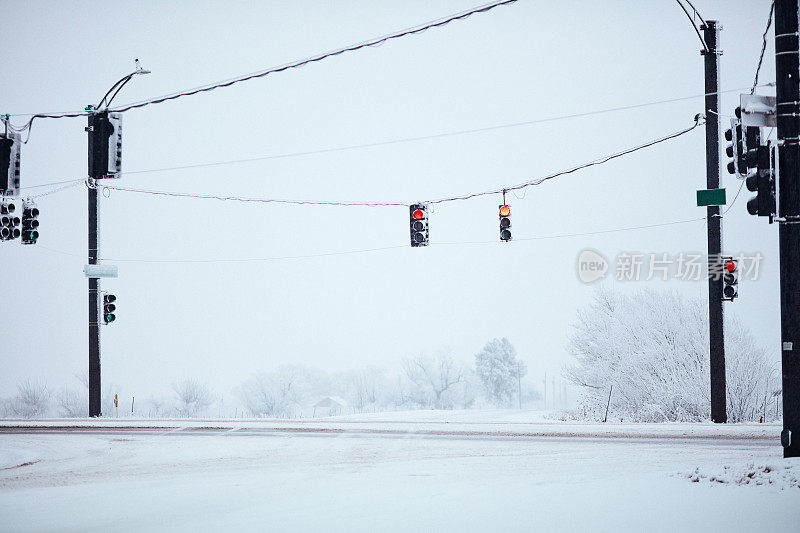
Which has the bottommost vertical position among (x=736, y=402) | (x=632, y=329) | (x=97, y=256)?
(x=736, y=402)

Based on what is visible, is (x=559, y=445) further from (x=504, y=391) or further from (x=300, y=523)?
(x=504, y=391)

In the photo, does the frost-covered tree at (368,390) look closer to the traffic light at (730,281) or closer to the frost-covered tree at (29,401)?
the frost-covered tree at (29,401)


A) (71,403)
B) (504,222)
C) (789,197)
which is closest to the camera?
(789,197)

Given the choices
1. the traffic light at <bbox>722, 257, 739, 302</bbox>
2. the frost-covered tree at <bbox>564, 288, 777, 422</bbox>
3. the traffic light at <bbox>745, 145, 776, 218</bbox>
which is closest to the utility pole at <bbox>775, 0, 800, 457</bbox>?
the traffic light at <bbox>745, 145, 776, 218</bbox>

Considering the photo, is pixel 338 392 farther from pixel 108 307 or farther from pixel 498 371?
pixel 108 307

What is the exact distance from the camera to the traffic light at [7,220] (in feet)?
76.7

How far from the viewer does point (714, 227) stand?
22250 millimetres

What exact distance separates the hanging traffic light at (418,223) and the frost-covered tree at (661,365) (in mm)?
9122

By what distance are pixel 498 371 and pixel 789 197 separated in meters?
95.5

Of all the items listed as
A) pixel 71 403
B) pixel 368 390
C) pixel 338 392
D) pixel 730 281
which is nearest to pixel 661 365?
pixel 730 281

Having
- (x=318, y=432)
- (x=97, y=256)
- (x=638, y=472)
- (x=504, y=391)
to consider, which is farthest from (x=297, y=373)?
(x=638, y=472)

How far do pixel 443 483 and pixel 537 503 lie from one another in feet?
7.32

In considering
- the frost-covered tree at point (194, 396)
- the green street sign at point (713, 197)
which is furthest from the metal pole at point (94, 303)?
the frost-covered tree at point (194, 396)

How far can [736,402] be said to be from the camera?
28672mm
